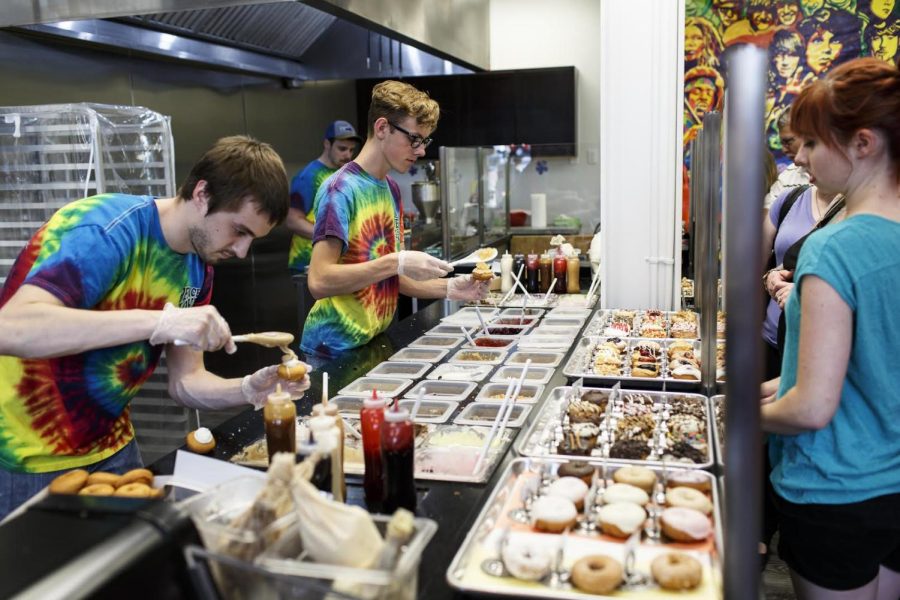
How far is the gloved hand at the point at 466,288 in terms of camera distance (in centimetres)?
340

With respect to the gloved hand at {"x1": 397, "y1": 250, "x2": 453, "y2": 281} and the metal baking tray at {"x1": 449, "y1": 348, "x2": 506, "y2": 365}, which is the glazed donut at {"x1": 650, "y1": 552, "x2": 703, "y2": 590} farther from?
the gloved hand at {"x1": 397, "y1": 250, "x2": 453, "y2": 281}

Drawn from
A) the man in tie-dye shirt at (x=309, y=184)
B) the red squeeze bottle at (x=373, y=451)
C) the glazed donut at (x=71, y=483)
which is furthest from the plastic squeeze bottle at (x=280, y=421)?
the man in tie-dye shirt at (x=309, y=184)

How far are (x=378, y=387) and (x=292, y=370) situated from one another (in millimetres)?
688

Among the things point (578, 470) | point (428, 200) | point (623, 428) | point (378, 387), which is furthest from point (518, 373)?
point (428, 200)

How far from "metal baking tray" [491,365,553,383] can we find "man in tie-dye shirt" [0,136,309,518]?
859 mm

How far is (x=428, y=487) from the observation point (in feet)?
5.95

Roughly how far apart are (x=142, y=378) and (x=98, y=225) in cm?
45

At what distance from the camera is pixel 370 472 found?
5.61ft

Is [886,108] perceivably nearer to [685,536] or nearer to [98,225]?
[685,536]

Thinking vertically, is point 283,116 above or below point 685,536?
above

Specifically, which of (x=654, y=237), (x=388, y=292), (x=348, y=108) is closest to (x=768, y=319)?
(x=654, y=237)

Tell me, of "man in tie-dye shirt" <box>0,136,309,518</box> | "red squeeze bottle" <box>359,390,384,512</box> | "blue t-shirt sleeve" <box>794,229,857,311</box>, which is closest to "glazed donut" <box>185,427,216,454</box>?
"man in tie-dye shirt" <box>0,136,309,518</box>

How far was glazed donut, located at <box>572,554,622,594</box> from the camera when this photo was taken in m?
1.35

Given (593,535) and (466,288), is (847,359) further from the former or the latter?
(466,288)
